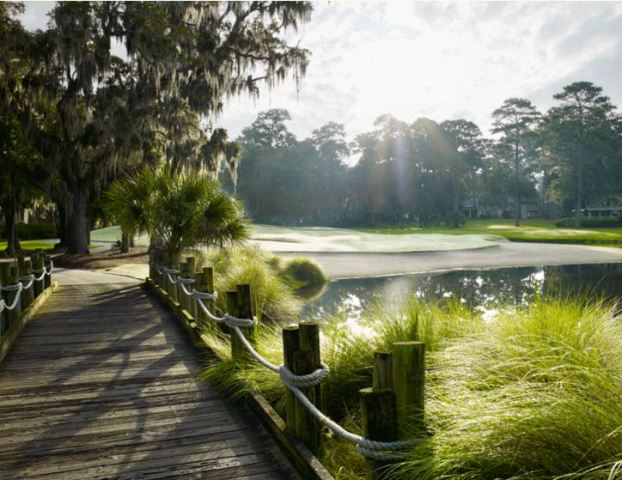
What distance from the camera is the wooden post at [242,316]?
493cm

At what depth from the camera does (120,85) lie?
18.2 metres

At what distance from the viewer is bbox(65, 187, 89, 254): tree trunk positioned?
2009 centimetres

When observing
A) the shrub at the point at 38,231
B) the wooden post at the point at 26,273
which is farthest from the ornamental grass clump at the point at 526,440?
the shrub at the point at 38,231

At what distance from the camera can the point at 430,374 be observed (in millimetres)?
3832

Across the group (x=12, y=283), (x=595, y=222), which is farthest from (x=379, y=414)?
(x=595, y=222)

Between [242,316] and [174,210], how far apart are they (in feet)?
22.6

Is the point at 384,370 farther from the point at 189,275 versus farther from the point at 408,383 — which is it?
the point at 189,275

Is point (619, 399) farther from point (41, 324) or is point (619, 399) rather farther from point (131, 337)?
point (41, 324)

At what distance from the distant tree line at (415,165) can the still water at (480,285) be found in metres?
38.2

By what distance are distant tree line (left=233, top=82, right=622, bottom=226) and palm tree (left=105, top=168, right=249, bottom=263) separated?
46.8m

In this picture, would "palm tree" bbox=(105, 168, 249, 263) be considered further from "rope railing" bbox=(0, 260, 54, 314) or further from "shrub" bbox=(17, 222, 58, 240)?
"shrub" bbox=(17, 222, 58, 240)

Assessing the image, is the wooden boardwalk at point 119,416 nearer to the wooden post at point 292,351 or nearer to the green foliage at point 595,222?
the wooden post at point 292,351

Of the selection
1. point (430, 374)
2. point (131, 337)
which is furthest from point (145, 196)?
point (430, 374)

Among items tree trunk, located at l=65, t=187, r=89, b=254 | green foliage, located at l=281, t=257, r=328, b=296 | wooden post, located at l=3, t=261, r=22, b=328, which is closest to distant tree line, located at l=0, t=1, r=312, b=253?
tree trunk, located at l=65, t=187, r=89, b=254
